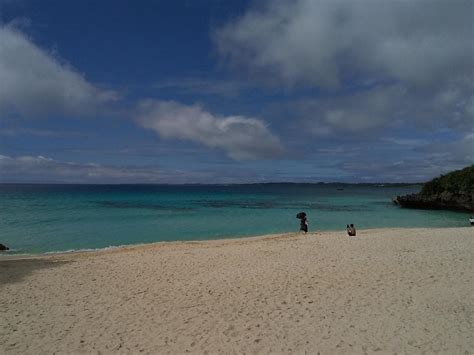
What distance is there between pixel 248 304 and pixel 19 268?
34.6ft

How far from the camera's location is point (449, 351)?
6.54 meters

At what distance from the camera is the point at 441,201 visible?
4697 centimetres

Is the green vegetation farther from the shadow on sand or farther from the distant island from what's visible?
the shadow on sand

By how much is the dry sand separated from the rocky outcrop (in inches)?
1336

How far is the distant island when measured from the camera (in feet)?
143

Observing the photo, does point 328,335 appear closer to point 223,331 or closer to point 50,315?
point 223,331

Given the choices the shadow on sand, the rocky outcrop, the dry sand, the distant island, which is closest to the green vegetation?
the distant island

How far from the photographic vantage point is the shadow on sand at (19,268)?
12.7 meters

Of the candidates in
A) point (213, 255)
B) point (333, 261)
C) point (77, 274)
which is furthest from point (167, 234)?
point (333, 261)

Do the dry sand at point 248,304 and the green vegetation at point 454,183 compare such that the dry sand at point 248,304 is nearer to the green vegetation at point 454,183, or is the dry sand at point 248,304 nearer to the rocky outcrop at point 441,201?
the rocky outcrop at point 441,201

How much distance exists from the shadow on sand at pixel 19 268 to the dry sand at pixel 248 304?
0.26 feet

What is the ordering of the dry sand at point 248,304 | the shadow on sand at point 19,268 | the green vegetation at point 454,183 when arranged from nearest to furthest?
the dry sand at point 248,304 < the shadow on sand at point 19,268 < the green vegetation at point 454,183

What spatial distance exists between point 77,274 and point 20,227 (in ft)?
66.6

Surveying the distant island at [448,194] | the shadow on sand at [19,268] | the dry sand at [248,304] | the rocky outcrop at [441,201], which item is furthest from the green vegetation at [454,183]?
the shadow on sand at [19,268]
